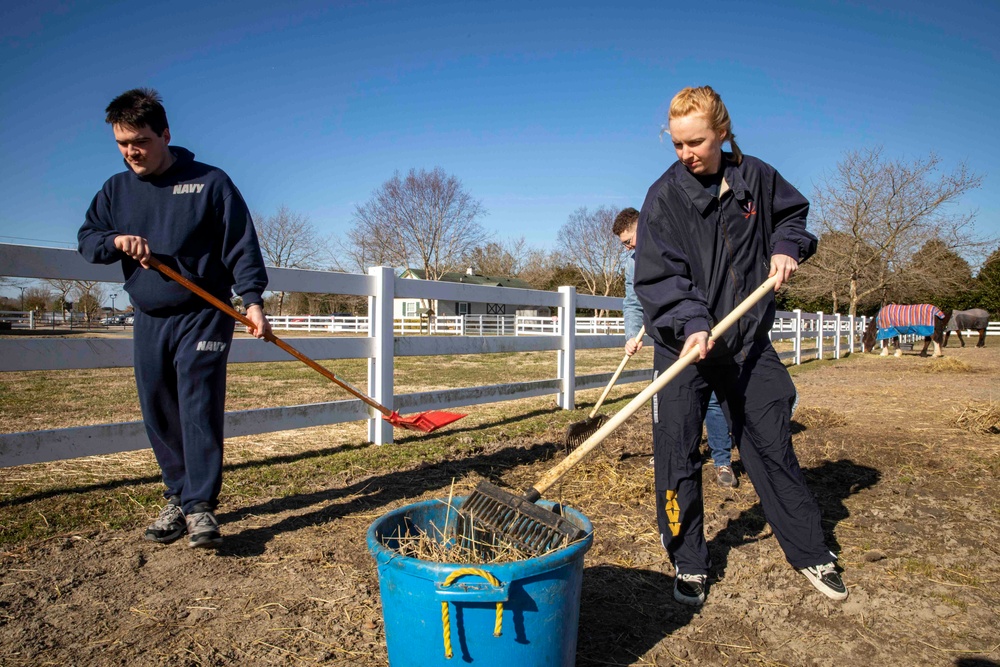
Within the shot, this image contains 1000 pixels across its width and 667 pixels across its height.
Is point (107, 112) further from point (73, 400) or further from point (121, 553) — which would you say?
point (73, 400)

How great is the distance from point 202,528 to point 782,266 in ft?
9.41

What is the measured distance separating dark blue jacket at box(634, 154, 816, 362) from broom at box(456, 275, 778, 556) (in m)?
0.18

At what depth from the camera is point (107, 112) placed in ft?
9.77

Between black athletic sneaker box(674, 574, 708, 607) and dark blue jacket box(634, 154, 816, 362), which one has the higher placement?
dark blue jacket box(634, 154, 816, 362)

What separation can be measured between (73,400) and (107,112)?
6053mm

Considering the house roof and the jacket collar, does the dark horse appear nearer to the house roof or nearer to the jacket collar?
the house roof

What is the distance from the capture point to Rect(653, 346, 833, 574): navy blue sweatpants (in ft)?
8.91

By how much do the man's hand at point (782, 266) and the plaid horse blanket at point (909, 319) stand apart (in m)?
19.3

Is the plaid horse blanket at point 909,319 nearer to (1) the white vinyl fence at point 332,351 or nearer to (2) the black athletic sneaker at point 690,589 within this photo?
(1) the white vinyl fence at point 332,351

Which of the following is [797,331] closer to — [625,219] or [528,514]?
[625,219]

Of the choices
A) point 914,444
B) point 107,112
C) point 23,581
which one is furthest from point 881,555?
point 107,112

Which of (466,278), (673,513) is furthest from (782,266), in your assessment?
(466,278)

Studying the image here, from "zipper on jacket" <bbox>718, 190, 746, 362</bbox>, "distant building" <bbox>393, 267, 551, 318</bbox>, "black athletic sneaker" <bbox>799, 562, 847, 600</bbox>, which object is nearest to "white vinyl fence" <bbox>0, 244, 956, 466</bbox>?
"zipper on jacket" <bbox>718, 190, 746, 362</bbox>

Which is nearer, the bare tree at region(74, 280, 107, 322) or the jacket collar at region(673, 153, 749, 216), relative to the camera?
the jacket collar at region(673, 153, 749, 216)
